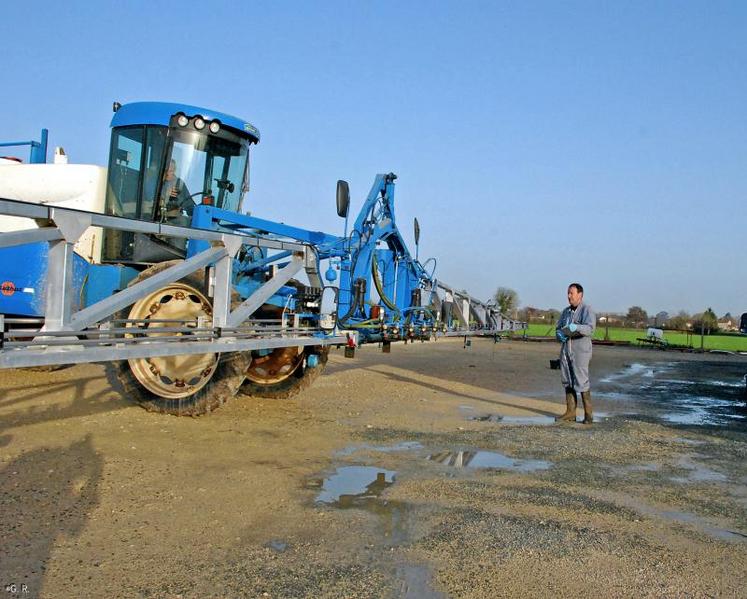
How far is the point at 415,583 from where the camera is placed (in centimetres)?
352

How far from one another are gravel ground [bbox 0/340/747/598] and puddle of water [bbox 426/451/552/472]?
0.10ft

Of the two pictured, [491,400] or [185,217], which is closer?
[185,217]

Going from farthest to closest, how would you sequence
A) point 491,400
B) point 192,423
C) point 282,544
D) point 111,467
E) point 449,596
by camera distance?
point 491,400
point 192,423
point 111,467
point 282,544
point 449,596

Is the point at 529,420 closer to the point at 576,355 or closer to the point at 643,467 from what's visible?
the point at 576,355

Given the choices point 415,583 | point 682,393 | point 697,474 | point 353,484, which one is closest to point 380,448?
point 353,484

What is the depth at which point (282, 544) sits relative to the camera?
157 inches

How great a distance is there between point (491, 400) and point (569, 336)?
8.34 ft

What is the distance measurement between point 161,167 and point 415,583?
6387 millimetres

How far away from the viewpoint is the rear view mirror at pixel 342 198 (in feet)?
24.4

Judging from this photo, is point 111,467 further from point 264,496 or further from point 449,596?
point 449,596

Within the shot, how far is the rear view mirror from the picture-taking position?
7.45 meters

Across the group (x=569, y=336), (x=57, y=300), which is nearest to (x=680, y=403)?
(x=569, y=336)

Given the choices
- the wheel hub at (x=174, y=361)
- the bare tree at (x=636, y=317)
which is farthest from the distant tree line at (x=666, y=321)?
the wheel hub at (x=174, y=361)

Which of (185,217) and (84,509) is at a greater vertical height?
(185,217)
